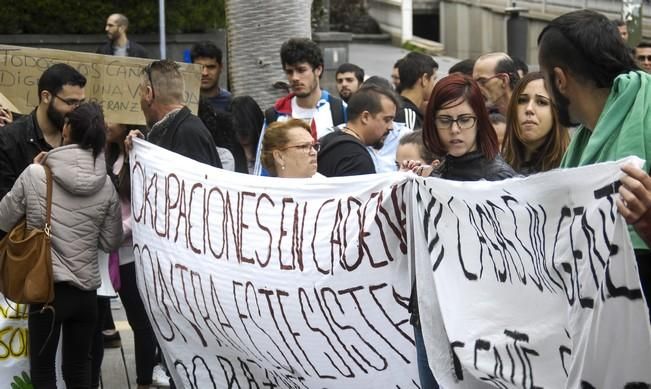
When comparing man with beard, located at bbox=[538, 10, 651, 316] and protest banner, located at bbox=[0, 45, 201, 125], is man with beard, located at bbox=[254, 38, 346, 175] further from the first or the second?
man with beard, located at bbox=[538, 10, 651, 316]

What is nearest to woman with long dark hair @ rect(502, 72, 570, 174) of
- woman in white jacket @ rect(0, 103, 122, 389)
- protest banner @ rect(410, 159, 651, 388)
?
protest banner @ rect(410, 159, 651, 388)

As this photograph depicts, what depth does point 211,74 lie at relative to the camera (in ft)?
30.3

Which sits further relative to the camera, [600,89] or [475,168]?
[475,168]

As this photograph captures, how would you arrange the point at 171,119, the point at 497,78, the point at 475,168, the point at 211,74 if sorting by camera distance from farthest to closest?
the point at 211,74
the point at 497,78
the point at 171,119
the point at 475,168

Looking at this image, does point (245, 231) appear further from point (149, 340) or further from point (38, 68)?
point (38, 68)

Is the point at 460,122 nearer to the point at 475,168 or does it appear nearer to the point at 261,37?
the point at 475,168

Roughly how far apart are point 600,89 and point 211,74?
5.83m

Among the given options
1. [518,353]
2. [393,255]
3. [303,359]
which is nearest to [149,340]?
[303,359]

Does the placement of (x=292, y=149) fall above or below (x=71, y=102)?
below

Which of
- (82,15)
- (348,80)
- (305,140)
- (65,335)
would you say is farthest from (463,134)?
(82,15)

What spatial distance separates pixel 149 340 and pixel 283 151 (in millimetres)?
1554

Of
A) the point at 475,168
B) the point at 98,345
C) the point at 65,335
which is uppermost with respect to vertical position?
the point at 475,168

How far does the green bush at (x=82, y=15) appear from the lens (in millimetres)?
14195

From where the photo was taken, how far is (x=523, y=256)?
421cm
